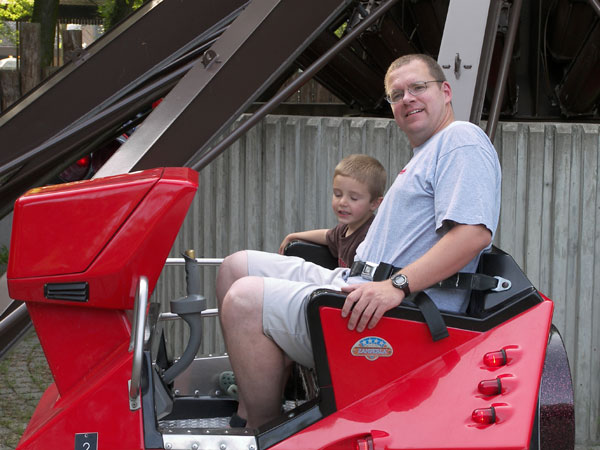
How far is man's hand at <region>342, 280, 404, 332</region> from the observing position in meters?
2.02

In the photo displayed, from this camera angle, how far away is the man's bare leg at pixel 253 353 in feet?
7.18

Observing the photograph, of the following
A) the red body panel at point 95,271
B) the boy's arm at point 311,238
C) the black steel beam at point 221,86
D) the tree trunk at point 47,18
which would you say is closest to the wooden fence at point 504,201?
the black steel beam at point 221,86

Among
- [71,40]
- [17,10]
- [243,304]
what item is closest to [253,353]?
[243,304]

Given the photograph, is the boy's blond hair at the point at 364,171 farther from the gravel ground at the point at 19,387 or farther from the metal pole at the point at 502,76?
the gravel ground at the point at 19,387

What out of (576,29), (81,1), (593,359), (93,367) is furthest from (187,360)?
(81,1)

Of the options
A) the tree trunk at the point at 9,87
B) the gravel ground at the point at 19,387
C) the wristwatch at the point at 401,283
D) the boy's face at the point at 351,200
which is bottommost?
the gravel ground at the point at 19,387

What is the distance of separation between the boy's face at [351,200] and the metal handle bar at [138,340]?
113 cm

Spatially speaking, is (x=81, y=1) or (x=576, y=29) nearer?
(x=576, y=29)

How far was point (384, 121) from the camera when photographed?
444 cm

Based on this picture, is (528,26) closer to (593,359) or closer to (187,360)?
(593,359)

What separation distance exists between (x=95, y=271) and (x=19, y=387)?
3.28m

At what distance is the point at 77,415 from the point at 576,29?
15.6ft

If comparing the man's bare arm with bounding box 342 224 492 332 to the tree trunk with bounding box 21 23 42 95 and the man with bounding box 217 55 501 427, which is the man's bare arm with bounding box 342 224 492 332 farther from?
the tree trunk with bounding box 21 23 42 95

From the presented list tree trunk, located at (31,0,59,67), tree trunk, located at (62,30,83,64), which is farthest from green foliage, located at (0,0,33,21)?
tree trunk, located at (62,30,83,64)
